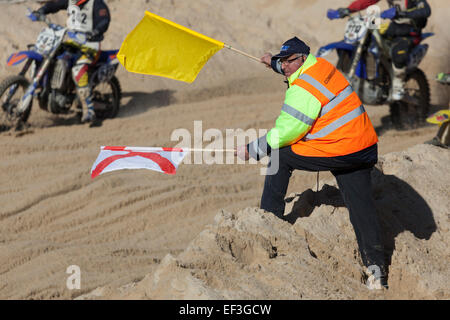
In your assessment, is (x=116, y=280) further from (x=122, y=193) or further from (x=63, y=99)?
(x=63, y=99)

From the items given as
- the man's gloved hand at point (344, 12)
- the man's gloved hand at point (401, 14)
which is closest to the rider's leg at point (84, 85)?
the man's gloved hand at point (344, 12)

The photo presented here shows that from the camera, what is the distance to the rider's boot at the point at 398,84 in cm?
988

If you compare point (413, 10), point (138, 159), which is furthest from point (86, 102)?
point (138, 159)

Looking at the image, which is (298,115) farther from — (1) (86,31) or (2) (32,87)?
(1) (86,31)

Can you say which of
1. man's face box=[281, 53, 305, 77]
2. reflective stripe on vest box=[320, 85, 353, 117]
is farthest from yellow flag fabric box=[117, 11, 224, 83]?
reflective stripe on vest box=[320, 85, 353, 117]

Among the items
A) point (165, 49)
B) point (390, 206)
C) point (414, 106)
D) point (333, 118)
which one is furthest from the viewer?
point (414, 106)

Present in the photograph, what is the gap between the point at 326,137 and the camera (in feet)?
15.9

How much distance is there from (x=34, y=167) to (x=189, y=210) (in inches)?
83.0

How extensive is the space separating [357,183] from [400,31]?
17.8ft

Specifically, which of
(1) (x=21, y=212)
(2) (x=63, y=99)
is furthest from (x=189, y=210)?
(2) (x=63, y=99)

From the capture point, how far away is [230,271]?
4469 millimetres

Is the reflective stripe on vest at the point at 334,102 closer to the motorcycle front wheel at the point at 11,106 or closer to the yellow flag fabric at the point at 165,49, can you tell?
the yellow flag fabric at the point at 165,49

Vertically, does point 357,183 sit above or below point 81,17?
below

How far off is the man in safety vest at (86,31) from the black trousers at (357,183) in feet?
17.0
